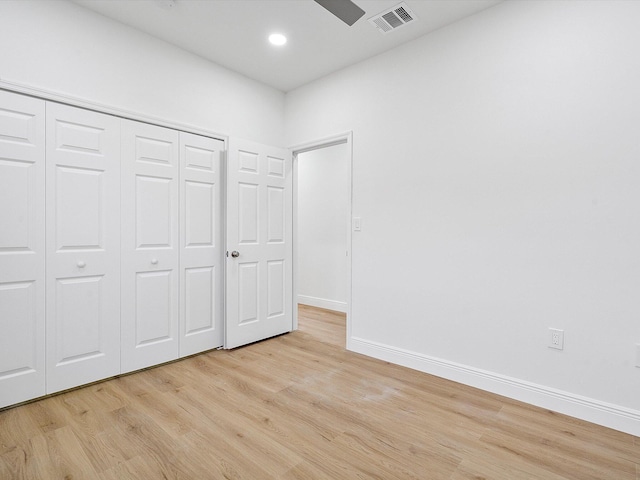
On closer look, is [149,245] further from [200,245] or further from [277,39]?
[277,39]

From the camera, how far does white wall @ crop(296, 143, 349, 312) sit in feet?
16.3

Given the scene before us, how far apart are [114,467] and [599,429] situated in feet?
8.69

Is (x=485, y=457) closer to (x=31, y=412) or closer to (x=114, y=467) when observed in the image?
(x=114, y=467)

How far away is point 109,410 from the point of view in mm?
2146

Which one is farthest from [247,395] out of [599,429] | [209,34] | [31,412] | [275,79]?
[275,79]

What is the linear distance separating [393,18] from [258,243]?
2.32 m

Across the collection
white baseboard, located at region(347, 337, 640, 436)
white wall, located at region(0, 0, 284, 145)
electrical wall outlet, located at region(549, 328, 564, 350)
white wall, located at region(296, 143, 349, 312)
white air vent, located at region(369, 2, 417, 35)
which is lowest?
white baseboard, located at region(347, 337, 640, 436)

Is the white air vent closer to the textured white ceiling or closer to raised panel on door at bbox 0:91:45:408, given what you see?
the textured white ceiling

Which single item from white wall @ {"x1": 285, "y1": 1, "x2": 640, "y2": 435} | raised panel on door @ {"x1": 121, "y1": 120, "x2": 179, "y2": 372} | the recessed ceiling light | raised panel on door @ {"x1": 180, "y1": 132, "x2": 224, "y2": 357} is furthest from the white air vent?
raised panel on door @ {"x1": 121, "y1": 120, "x2": 179, "y2": 372}

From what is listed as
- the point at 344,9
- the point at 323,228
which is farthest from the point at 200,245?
the point at 323,228

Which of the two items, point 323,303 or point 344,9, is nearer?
point 344,9

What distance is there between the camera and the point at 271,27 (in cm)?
273

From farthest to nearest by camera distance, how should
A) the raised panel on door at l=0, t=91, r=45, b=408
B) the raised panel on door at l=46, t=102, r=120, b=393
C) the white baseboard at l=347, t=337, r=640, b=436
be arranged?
1. the raised panel on door at l=46, t=102, r=120, b=393
2. the raised panel on door at l=0, t=91, r=45, b=408
3. the white baseboard at l=347, t=337, r=640, b=436

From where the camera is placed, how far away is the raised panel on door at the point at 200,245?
3.02 metres
